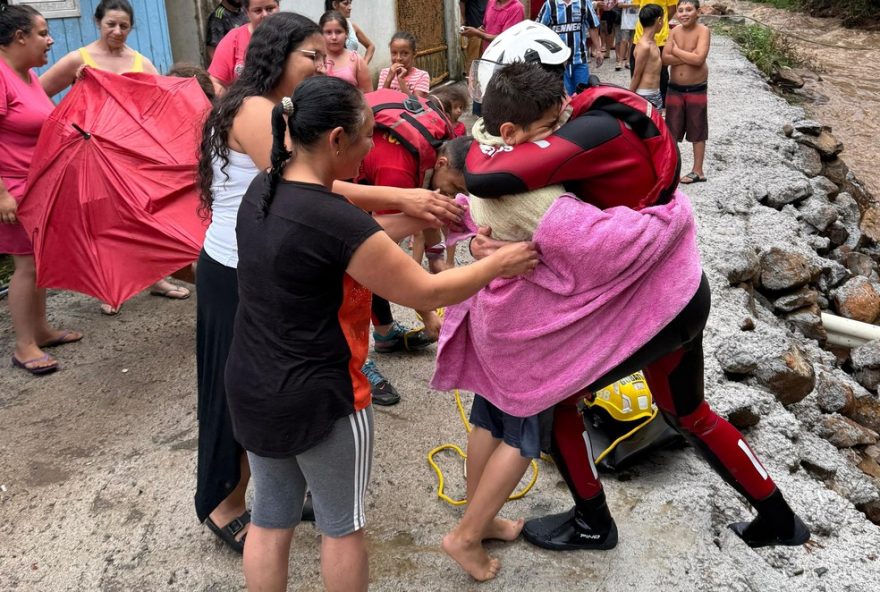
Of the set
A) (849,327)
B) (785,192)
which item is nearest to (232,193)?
(849,327)

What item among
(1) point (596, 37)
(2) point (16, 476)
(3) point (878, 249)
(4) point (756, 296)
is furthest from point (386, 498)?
(1) point (596, 37)

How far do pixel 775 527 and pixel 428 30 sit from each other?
9.60 m

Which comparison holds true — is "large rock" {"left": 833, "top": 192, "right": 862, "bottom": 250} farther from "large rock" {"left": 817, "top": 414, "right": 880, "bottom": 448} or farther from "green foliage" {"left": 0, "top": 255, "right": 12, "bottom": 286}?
"green foliage" {"left": 0, "top": 255, "right": 12, "bottom": 286}


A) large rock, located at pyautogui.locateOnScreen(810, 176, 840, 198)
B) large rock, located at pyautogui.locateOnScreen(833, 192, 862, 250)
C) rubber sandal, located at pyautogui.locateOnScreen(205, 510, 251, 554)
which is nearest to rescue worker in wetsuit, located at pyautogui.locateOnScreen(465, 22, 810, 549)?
rubber sandal, located at pyautogui.locateOnScreen(205, 510, 251, 554)

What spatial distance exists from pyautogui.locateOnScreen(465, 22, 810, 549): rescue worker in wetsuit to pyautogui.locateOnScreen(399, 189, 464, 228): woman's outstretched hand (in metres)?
0.26

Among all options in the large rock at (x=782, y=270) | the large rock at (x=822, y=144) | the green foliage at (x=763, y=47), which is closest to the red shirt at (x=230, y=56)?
the large rock at (x=782, y=270)

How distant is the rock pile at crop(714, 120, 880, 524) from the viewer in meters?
3.93

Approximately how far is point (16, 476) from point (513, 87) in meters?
2.70

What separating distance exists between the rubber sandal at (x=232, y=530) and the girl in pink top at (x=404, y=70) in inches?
155

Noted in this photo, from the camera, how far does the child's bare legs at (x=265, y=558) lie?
7.48ft

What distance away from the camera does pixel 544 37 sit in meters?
2.42

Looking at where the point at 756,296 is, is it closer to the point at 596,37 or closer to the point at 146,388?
the point at 146,388

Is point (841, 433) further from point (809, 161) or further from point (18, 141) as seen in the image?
point (809, 161)

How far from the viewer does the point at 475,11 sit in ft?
37.7
